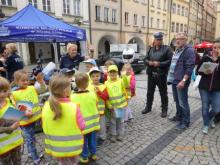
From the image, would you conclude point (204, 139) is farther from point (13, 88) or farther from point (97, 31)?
point (97, 31)

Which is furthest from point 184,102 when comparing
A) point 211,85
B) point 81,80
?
point 81,80

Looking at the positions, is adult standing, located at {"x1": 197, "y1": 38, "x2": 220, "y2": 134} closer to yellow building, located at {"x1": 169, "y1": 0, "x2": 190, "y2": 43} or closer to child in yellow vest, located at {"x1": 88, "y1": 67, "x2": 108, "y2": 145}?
child in yellow vest, located at {"x1": 88, "y1": 67, "x2": 108, "y2": 145}

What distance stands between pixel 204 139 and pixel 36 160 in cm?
297

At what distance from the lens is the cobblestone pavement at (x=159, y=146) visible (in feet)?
10.9

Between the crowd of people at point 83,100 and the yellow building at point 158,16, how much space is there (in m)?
27.9

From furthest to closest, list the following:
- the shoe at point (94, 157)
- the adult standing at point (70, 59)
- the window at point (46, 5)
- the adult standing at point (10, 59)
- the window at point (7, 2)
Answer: the window at point (46, 5), the window at point (7, 2), the adult standing at point (10, 59), the adult standing at point (70, 59), the shoe at point (94, 157)

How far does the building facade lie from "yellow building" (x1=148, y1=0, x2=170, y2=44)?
13.8 meters

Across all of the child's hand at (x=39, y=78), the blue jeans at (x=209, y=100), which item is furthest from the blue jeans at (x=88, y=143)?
the blue jeans at (x=209, y=100)

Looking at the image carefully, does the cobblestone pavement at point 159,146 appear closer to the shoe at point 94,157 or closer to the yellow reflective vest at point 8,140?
the shoe at point 94,157

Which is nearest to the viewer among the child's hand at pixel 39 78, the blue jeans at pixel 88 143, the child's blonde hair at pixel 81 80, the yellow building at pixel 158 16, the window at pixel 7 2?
the child's blonde hair at pixel 81 80

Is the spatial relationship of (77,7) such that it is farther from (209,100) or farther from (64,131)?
(64,131)

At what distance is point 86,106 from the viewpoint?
2.89 metres

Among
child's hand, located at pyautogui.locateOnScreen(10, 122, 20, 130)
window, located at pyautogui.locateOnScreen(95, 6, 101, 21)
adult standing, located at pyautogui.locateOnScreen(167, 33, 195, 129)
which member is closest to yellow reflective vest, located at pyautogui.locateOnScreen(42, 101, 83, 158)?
child's hand, located at pyautogui.locateOnScreen(10, 122, 20, 130)

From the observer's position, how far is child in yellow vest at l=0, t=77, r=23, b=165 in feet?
7.49
